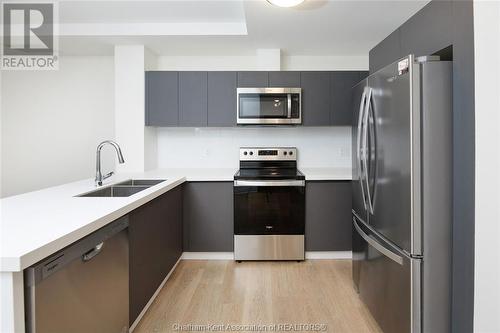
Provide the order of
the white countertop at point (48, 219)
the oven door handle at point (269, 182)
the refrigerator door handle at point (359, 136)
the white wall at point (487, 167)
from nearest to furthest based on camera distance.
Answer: the white countertop at point (48, 219) → the white wall at point (487, 167) → the refrigerator door handle at point (359, 136) → the oven door handle at point (269, 182)

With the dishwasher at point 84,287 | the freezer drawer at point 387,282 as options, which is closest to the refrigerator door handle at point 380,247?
the freezer drawer at point 387,282

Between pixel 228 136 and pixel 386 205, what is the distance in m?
2.31

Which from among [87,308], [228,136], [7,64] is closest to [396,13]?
[228,136]

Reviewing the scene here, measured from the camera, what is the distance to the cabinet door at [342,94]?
343 cm

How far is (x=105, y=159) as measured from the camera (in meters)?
3.83

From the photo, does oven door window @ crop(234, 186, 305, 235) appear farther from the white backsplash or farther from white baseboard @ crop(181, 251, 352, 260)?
the white backsplash

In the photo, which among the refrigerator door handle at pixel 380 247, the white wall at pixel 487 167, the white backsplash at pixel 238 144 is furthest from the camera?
the white backsplash at pixel 238 144

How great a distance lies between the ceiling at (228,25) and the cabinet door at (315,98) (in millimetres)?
336

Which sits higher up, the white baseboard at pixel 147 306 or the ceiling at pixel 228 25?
the ceiling at pixel 228 25

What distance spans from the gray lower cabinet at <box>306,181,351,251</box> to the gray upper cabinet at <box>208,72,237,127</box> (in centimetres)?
111

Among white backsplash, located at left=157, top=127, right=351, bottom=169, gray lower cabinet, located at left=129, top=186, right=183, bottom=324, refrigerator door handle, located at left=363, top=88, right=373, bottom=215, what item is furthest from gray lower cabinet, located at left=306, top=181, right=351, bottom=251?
gray lower cabinet, located at left=129, top=186, right=183, bottom=324

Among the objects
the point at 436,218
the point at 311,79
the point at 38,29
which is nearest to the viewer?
the point at 436,218

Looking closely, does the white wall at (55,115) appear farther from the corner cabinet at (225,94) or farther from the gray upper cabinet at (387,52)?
the gray upper cabinet at (387,52)

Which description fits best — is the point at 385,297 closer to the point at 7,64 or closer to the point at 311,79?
the point at 311,79
